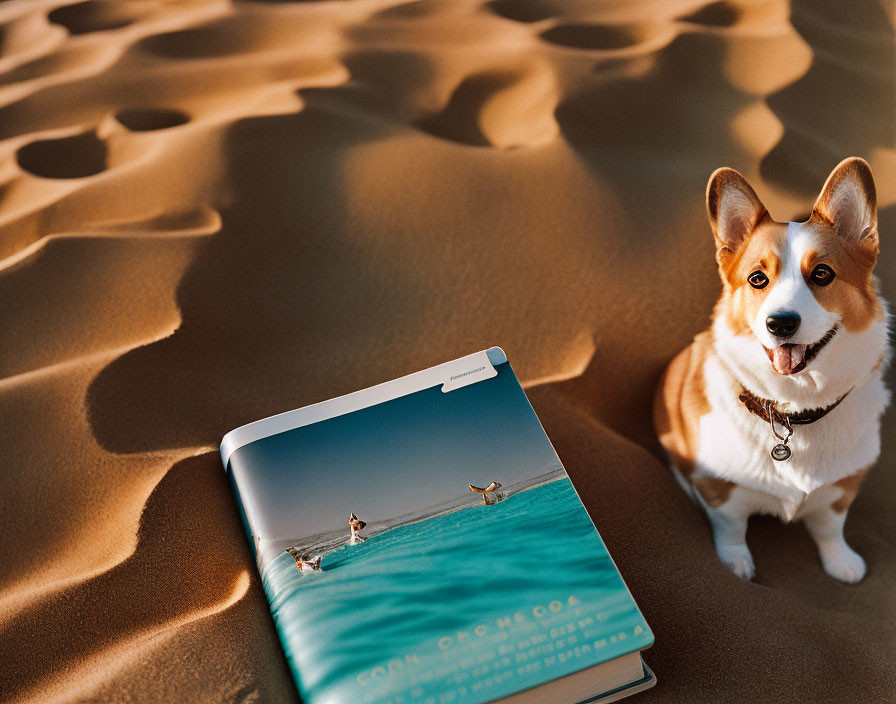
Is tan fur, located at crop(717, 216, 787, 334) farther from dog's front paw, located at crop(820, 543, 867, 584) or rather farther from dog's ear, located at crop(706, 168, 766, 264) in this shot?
dog's front paw, located at crop(820, 543, 867, 584)

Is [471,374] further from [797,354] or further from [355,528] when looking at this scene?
[797,354]

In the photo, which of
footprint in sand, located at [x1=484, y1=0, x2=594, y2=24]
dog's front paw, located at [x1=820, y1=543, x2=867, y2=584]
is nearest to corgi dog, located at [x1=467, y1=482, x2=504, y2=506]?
dog's front paw, located at [x1=820, y1=543, x2=867, y2=584]

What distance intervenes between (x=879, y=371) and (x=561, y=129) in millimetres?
1060

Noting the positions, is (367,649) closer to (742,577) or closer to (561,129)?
(742,577)

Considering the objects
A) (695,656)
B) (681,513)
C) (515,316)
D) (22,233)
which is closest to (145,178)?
(22,233)

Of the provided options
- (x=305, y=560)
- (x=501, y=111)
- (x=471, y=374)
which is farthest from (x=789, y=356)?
(x=501, y=111)

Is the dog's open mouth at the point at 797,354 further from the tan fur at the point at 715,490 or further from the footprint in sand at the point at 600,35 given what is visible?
the footprint in sand at the point at 600,35

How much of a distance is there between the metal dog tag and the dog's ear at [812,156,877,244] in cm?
39

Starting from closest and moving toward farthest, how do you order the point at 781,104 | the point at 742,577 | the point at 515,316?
the point at 742,577 < the point at 515,316 < the point at 781,104

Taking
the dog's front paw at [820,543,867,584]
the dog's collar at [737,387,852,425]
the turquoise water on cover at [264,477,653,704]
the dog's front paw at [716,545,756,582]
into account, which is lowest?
the dog's front paw at [820,543,867,584]

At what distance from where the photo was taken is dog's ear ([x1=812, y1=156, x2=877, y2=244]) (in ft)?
4.13

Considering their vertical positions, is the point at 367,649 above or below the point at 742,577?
above

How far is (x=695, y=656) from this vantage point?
1.17 metres

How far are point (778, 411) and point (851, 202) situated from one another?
39 cm
